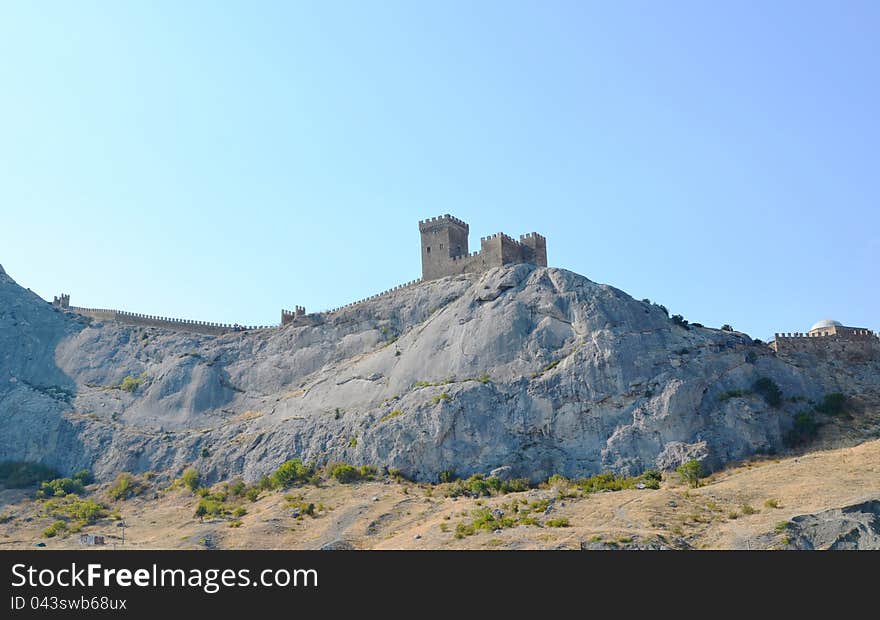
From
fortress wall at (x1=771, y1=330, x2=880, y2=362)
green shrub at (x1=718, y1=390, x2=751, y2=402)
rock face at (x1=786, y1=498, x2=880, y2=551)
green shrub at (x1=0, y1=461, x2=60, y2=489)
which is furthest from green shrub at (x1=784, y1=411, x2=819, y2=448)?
green shrub at (x1=0, y1=461, x2=60, y2=489)

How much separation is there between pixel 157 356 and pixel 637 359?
1839 inches

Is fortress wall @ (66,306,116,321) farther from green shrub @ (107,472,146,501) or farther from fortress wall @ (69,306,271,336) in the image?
green shrub @ (107,472,146,501)

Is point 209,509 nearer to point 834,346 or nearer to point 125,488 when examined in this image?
point 125,488

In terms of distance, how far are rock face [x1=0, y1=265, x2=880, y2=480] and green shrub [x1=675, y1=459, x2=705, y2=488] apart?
1223 millimetres

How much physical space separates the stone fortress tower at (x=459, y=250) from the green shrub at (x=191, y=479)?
25820 mm

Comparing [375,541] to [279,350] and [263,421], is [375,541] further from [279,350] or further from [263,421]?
[279,350]

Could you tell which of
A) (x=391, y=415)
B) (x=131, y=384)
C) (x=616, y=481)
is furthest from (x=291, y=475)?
(x=131, y=384)

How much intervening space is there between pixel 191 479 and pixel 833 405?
46.2 m

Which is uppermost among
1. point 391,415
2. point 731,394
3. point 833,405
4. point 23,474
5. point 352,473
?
point 391,415

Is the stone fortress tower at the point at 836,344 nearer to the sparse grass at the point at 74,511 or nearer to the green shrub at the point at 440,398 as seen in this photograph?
the green shrub at the point at 440,398

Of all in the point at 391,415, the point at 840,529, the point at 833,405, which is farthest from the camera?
the point at 391,415

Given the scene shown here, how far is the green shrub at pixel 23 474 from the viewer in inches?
2874

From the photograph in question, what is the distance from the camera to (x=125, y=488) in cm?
7000
